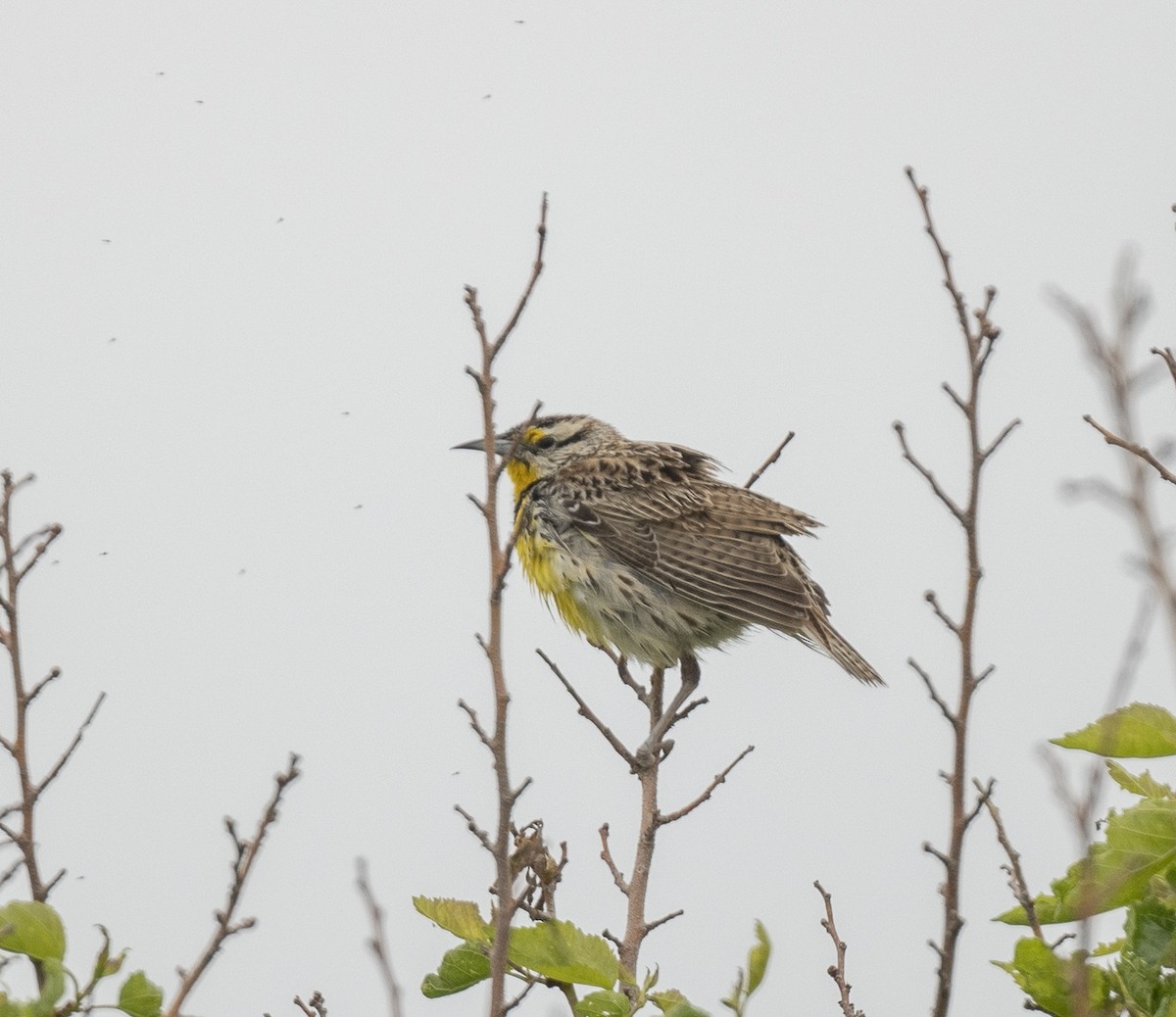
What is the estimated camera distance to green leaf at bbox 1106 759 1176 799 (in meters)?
2.46

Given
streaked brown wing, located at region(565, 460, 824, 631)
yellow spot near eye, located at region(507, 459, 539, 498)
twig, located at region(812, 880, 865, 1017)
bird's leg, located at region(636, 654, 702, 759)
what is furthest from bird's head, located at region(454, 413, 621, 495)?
twig, located at region(812, 880, 865, 1017)

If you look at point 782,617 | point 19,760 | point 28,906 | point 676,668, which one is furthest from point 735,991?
point 676,668

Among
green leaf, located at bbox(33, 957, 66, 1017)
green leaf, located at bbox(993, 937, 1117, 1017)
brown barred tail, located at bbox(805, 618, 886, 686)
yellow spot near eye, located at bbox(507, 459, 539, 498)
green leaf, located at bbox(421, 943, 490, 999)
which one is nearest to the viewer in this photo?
green leaf, located at bbox(33, 957, 66, 1017)

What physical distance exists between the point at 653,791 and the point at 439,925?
182cm

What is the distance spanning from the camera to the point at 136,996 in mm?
2355

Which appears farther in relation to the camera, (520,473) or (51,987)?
(520,473)

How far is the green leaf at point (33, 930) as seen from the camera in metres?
2.21

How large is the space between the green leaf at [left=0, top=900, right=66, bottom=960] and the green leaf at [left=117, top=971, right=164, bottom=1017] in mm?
145

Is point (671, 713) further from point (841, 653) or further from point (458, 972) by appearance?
point (458, 972)

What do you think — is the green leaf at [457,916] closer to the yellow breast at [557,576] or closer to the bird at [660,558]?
the bird at [660,558]

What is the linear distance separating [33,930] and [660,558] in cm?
439

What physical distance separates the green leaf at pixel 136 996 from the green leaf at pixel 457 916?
506mm

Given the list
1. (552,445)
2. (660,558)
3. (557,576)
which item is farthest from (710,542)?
(552,445)

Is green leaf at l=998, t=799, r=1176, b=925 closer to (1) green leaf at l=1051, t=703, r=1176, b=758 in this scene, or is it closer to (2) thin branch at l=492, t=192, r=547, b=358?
(1) green leaf at l=1051, t=703, r=1176, b=758
